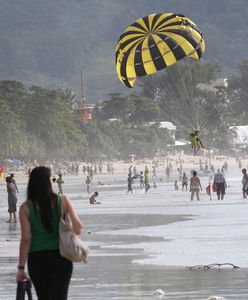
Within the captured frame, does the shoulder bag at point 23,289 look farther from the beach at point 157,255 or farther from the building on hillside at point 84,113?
the building on hillside at point 84,113

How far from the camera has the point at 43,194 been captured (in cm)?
1011

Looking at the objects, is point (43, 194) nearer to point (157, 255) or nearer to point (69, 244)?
point (69, 244)

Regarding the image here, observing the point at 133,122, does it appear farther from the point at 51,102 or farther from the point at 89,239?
the point at 89,239

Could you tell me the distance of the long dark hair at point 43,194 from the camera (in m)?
10.1

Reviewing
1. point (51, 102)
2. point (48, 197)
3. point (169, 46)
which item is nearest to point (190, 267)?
point (48, 197)

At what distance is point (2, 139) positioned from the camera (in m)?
127

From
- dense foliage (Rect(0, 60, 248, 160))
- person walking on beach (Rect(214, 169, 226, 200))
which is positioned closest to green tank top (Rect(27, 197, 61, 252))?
person walking on beach (Rect(214, 169, 226, 200))

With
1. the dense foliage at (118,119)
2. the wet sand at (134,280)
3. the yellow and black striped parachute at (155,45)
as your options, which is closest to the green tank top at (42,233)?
the wet sand at (134,280)

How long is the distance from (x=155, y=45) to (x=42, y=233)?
17.8 m

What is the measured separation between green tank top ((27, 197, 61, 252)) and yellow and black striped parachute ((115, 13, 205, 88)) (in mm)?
17060

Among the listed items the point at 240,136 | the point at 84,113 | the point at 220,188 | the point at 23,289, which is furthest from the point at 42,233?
the point at 240,136

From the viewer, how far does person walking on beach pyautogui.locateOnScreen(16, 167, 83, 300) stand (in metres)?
9.97

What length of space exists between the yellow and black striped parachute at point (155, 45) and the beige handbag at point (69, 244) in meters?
17.2

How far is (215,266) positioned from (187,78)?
466 ft
